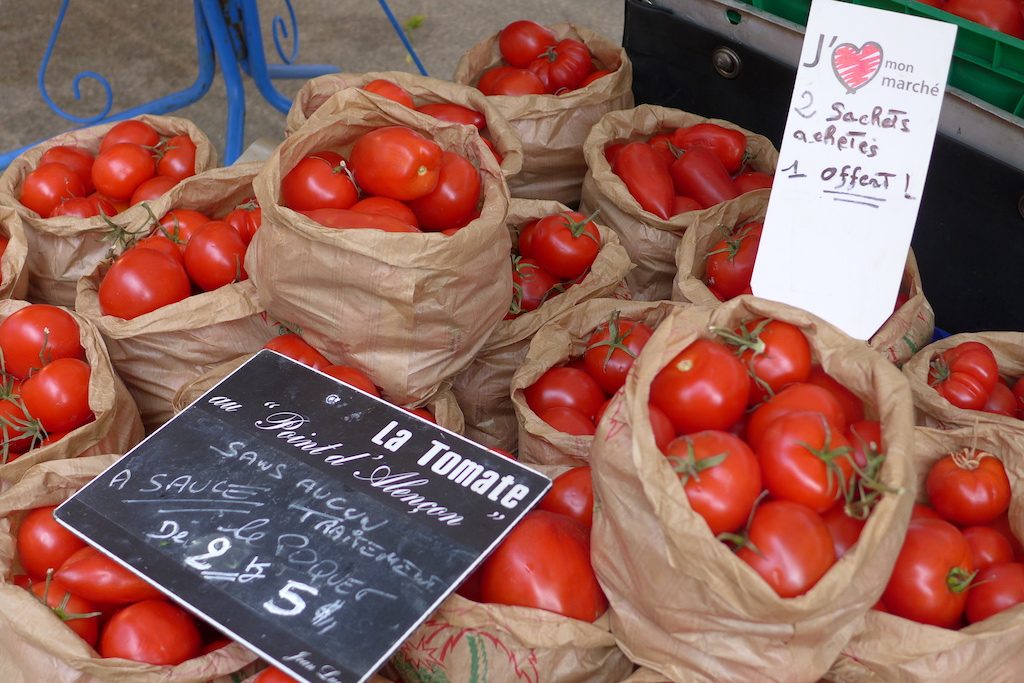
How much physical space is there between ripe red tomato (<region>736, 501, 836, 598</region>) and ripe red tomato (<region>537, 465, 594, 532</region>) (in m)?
0.36

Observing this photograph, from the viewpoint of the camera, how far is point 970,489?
48.8 inches

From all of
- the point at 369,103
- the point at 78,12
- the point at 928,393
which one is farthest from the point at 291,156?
the point at 78,12

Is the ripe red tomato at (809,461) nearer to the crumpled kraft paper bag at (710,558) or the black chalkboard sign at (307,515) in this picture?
the crumpled kraft paper bag at (710,558)

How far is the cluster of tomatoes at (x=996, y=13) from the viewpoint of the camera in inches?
68.5

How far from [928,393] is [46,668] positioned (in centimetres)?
131

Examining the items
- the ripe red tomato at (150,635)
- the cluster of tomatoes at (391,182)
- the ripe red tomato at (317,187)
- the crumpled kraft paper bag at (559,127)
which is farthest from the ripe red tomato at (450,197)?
the ripe red tomato at (150,635)

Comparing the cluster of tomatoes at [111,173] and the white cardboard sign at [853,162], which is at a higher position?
the white cardboard sign at [853,162]

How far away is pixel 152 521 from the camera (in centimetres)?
121

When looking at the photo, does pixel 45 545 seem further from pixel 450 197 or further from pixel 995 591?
pixel 995 591

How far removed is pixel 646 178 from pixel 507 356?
0.51 m

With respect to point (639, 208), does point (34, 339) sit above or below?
below

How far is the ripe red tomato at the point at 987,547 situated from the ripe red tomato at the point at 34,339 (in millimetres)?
1458

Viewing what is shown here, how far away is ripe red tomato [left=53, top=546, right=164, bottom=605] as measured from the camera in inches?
47.5

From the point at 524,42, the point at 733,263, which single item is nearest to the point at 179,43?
the point at 524,42
